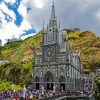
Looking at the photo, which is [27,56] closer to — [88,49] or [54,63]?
[88,49]

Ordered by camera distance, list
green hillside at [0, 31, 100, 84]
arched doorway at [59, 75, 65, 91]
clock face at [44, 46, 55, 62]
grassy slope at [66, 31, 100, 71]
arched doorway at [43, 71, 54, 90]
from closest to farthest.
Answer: arched doorway at [59, 75, 65, 91] → arched doorway at [43, 71, 54, 90] → clock face at [44, 46, 55, 62] → green hillside at [0, 31, 100, 84] → grassy slope at [66, 31, 100, 71]

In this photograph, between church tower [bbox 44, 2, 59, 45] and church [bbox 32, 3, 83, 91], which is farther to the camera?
church tower [bbox 44, 2, 59, 45]

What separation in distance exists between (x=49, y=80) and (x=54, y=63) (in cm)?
466

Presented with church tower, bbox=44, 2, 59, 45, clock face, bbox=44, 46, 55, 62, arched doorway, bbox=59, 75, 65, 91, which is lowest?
arched doorway, bbox=59, 75, 65, 91

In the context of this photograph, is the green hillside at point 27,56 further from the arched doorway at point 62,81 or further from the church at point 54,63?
the arched doorway at point 62,81

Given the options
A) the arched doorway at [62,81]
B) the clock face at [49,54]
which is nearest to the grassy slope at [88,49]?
the clock face at [49,54]

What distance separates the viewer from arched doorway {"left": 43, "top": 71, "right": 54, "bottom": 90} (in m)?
79.4

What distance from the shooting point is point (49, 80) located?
Answer: 80.4 meters

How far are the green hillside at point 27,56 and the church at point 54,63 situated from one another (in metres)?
10.5

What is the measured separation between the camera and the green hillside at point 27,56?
348 ft

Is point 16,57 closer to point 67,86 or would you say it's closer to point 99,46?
point 99,46

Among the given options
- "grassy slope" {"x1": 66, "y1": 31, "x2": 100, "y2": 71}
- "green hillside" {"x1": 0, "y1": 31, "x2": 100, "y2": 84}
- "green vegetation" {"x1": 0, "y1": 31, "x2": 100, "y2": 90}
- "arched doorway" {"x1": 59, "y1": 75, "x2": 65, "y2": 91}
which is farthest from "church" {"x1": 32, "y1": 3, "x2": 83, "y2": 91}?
"grassy slope" {"x1": 66, "y1": 31, "x2": 100, "y2": 71}

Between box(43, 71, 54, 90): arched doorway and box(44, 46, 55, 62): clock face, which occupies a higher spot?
box(44, 46, 55, 62): clock face

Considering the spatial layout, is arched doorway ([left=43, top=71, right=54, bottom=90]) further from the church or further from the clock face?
the clock face
